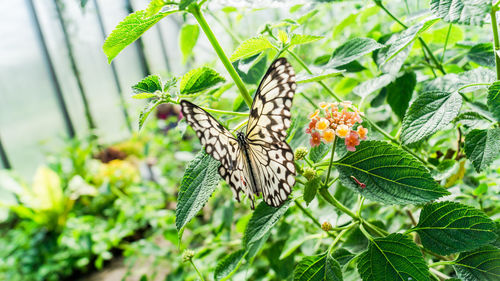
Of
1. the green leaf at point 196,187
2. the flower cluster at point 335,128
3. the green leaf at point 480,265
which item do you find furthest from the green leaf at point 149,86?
the green leaf at point 480,265

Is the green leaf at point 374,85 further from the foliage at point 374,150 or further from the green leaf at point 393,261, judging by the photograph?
the green leaf at point 393,261

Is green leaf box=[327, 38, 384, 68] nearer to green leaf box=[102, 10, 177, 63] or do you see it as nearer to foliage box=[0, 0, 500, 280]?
foliage box=[0, 0, 500, 280]

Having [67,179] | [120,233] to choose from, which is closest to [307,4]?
[120,233]

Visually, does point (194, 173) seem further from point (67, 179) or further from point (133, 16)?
point (67, 179)

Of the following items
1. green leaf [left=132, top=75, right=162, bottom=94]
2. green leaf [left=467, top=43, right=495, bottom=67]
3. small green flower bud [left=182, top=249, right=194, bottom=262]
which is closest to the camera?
green leaf [left=132, top=75, right=162, bottom=94]

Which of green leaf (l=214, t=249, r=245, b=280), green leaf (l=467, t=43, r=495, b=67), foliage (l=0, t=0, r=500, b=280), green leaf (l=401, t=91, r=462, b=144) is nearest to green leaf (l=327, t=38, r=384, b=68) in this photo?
foliage (l=0, t=0, r=500, b=280)

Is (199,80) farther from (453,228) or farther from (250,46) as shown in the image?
(453,228)
